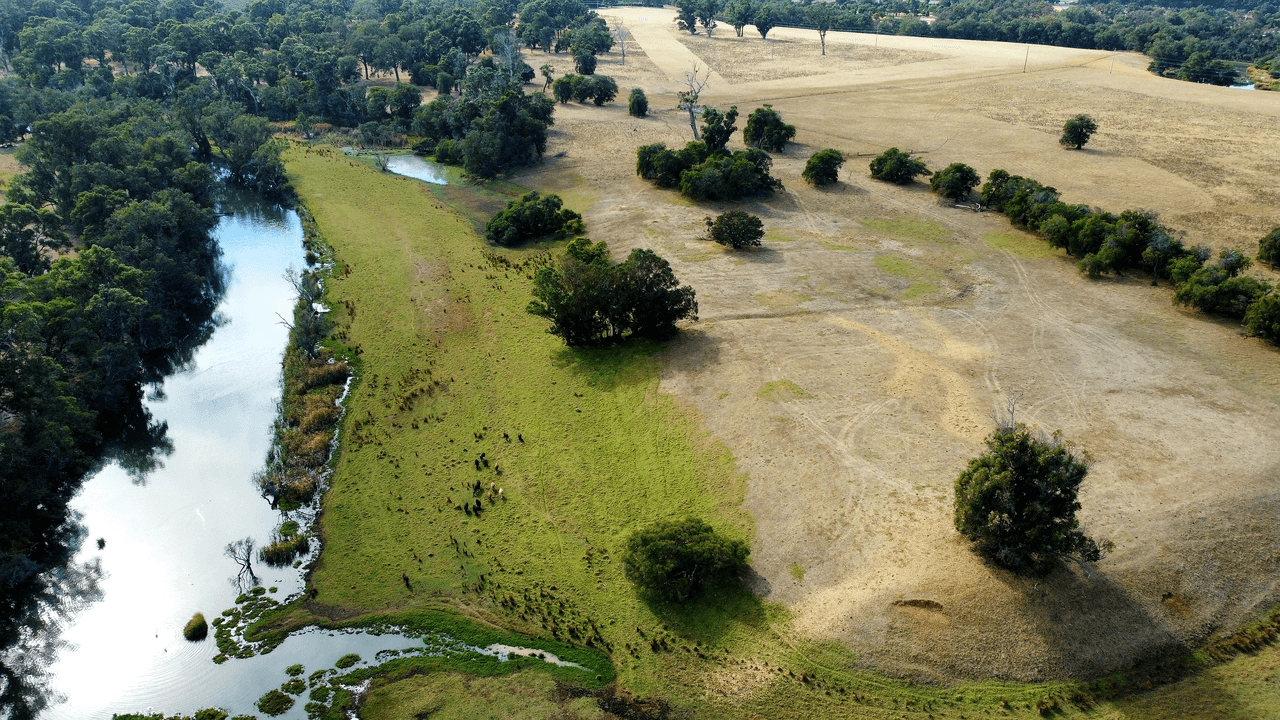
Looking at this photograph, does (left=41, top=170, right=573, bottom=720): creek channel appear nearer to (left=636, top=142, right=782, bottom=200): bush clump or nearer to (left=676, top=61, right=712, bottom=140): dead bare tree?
(left=636, top=142, right=782, bottom=200): bush clump

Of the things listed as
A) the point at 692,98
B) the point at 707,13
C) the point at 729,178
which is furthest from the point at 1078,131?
the point at 707,13

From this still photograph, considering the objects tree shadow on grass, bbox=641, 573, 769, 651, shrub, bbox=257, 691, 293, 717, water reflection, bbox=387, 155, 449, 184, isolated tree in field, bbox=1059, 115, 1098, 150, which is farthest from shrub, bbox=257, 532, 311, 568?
Result: isolated tree in field, bbox=1059, 115, 1098, 150

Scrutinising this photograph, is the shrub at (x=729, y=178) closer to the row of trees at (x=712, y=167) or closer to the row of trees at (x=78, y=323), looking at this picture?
the row of trees at (x=712, y=167)

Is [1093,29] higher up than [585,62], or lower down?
higher up

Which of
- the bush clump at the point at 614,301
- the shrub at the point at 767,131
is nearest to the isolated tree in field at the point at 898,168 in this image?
the shrub at the point at 767,131

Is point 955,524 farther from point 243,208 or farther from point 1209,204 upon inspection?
point 243,208

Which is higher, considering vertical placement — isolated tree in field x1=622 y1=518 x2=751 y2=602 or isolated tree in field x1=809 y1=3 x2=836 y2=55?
isolated tree in field x1=809 y1=3 x2=836 y2=55

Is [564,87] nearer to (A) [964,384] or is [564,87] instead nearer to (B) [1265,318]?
(A) [964,384]
